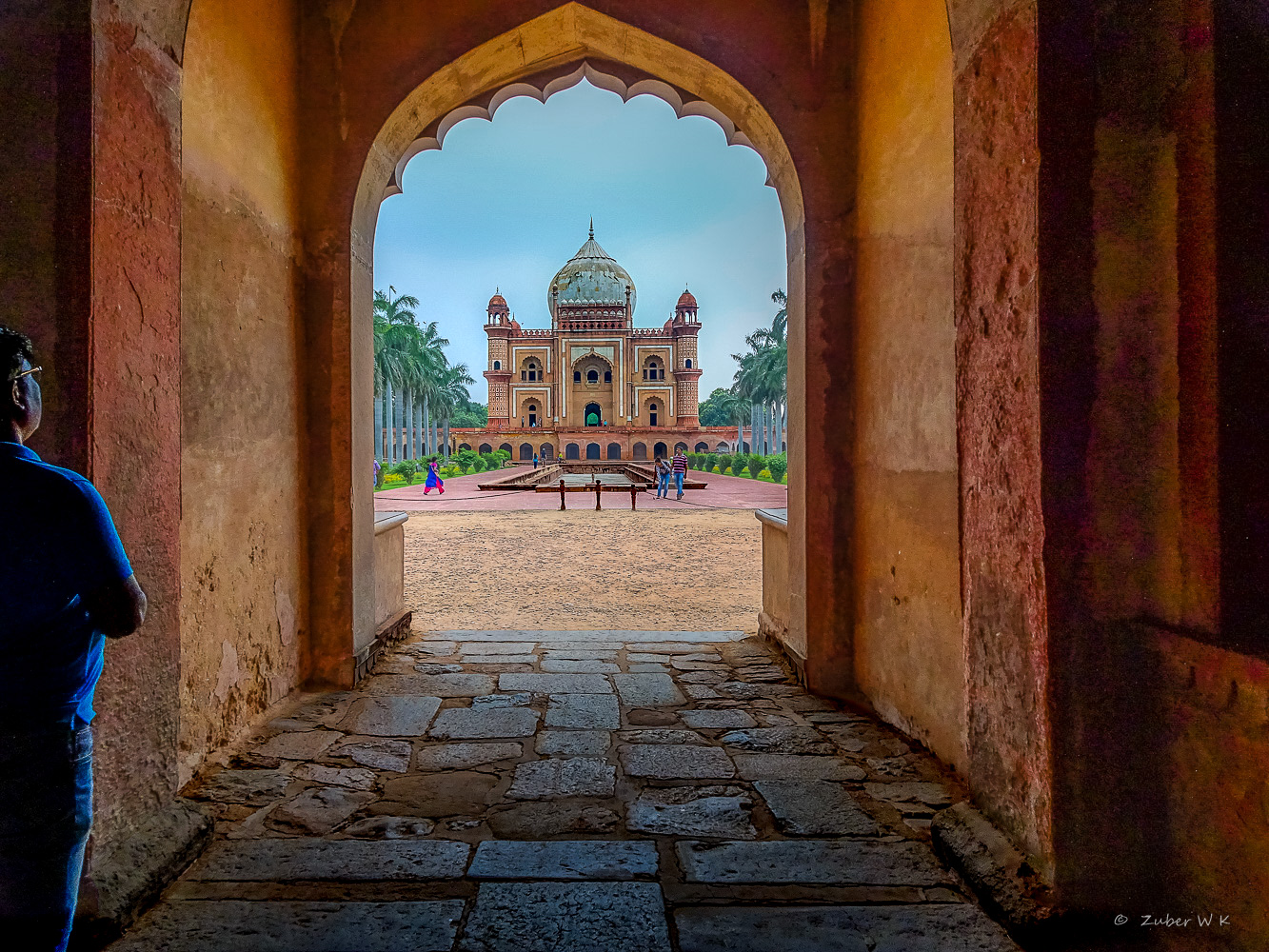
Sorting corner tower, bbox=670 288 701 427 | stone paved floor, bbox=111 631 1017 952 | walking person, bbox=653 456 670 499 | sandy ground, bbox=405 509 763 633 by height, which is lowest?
sandy ground, bbox=405 509 763 633

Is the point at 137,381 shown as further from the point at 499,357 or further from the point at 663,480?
the point at 499,357

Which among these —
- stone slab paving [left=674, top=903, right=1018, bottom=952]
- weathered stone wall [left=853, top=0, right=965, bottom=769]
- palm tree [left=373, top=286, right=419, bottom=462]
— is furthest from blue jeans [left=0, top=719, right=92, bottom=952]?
palm tree [left=373, top=286, right=419, bottom=462]

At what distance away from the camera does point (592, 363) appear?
159 feet

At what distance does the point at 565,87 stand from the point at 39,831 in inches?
166

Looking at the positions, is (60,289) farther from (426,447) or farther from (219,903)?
(426,447)

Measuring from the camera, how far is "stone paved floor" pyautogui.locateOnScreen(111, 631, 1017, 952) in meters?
1.57

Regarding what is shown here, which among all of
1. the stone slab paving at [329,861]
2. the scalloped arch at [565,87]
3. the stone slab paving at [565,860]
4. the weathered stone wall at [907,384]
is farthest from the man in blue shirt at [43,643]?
the scalloped arch at [565,87]

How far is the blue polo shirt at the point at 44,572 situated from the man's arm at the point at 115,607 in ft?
0.05

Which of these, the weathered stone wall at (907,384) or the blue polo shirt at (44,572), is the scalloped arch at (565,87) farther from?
the blue polo shirt at (44,572)

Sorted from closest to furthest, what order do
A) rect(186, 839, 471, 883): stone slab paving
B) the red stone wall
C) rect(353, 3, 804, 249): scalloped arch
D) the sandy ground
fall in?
the red stone wall < rect(186, 839, 471, 883): stone slab paving < rect(353, 3, 804, 249): scalloped arch < the sandy ground

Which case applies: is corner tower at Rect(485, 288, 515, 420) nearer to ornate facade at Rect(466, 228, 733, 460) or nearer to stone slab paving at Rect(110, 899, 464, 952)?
ornate facade at Rect(466, 228, 733, 460)

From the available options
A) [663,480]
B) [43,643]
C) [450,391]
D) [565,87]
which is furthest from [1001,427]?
[450,391]

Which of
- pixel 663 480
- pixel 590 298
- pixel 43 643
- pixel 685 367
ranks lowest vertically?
pixel 663 480

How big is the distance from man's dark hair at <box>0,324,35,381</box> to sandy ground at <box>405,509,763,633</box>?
355cm
